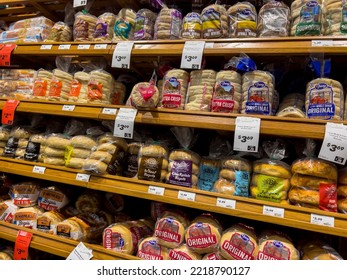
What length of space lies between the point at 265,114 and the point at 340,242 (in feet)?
2.31

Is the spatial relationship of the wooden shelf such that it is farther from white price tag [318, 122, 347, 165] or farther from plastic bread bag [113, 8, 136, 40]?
plastic bread bag [113, 8, 136, 40]

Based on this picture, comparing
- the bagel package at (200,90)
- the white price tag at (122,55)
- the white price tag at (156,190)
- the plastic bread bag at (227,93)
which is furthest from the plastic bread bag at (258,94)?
the white price tag at (122,55)

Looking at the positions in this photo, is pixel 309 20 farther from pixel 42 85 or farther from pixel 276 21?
pixel 42 85

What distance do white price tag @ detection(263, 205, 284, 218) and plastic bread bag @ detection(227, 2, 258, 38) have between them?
2.51ft

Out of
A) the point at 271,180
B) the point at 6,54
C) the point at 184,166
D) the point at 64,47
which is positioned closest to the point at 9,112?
the point at 6,54

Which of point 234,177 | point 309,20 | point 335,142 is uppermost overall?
point 309,20

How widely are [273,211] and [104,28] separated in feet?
4.35

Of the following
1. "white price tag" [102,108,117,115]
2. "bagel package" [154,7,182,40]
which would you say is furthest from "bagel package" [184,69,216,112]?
"white price tag" [102,108,117,115]

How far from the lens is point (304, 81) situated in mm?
1408

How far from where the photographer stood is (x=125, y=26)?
155 cm

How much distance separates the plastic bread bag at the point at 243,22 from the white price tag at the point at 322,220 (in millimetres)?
817

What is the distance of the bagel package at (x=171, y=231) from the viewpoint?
1227mm

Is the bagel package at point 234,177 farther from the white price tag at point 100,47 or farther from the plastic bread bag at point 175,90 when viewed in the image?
the white price tag at point 100,47

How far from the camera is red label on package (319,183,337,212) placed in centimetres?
105
